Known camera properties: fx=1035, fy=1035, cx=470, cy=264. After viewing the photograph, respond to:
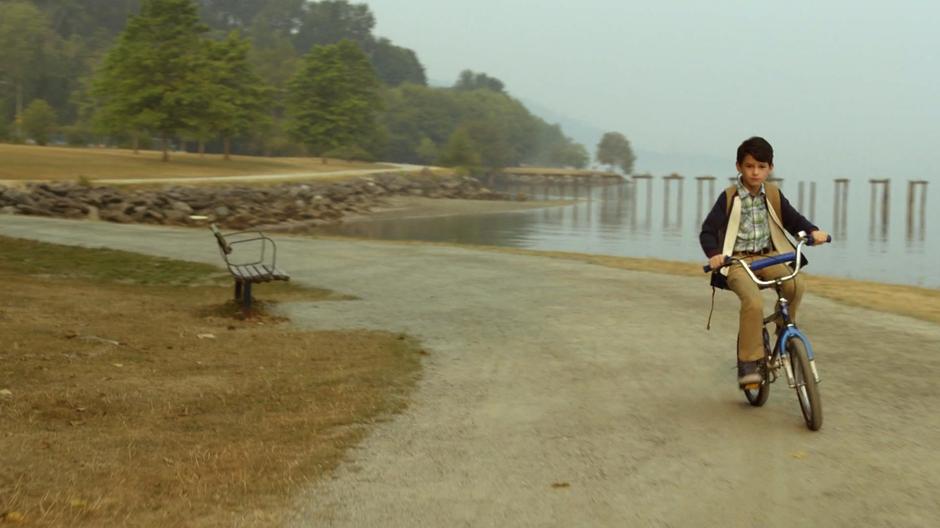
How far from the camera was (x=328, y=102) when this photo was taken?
98.9m

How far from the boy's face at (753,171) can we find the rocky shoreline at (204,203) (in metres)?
21.3

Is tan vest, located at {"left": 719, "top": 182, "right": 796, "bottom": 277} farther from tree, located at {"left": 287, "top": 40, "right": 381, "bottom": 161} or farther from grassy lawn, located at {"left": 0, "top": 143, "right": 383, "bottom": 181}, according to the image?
tree, located at {"left": 287, "top": 40, "right": 381, "bottom": 161}

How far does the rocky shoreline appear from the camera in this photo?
4078 centimetres

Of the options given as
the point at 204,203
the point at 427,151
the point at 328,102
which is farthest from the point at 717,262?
the point at 427,151

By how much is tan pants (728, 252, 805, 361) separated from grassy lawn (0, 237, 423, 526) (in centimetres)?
254

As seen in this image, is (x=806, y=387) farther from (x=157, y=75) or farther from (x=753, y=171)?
(x=157, y=75)

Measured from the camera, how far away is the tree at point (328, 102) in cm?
9675

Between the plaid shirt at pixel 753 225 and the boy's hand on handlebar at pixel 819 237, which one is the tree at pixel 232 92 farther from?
the boy's hand on handlebar at pixel 819 237

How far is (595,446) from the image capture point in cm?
646

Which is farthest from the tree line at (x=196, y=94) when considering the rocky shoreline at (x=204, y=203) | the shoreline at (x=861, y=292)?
the shoreline at (x=861, y=292)

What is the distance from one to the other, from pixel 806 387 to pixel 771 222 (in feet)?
4.32

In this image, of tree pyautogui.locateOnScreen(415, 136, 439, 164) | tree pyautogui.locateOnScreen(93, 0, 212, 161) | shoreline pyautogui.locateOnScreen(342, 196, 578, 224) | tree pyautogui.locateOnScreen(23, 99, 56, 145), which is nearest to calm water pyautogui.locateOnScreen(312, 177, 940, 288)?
shoreline pyautogui.locateOnScreen(342, 196, 578, 224)

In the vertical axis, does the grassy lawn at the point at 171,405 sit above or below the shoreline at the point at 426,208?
below

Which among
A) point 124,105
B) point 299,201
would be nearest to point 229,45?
point 124,105
